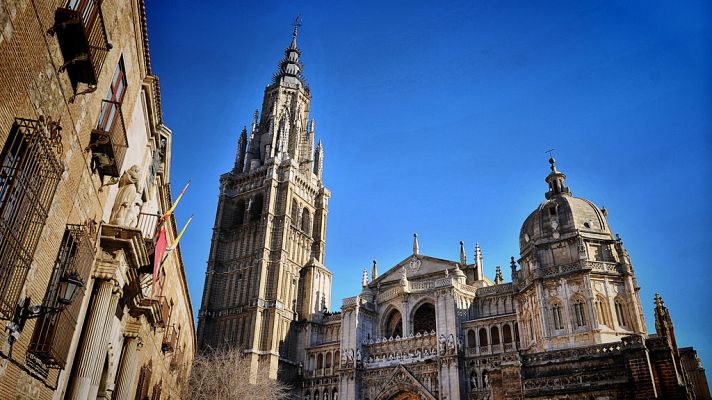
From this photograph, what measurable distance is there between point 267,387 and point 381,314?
42.7 ft

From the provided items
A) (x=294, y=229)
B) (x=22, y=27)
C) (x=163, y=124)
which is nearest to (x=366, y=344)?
(x=294, y=229)

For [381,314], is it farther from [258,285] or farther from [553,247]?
[553,247]

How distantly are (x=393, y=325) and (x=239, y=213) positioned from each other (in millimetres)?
22205

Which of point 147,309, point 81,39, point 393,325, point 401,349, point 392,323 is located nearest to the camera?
point 81,39

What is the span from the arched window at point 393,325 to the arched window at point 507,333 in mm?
9672

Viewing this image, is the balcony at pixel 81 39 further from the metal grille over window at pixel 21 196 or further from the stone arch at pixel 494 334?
the stone arch at pixel 494 334

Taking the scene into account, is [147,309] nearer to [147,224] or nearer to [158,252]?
[158,252]

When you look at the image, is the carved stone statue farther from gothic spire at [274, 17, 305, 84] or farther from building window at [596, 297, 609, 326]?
gothic spire at [274, 17, 305, 84]

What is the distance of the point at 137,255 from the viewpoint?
13.7m

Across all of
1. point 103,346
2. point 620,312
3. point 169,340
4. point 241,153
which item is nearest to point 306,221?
point 241,153

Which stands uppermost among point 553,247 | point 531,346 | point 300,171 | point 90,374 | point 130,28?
point 300,171

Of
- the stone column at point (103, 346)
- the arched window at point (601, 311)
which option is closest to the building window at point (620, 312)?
the arched window at point (601, 311)

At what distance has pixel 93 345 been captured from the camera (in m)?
12.2

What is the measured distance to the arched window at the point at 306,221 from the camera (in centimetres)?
5722
